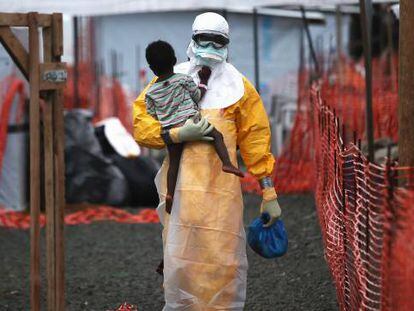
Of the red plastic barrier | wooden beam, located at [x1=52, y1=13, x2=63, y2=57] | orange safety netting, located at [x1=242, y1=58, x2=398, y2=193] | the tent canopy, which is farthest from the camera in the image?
orange safety netting, located at [x1=242, y1=58, x2=398, y2=193]

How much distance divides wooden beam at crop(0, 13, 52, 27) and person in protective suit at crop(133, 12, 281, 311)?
83 cm

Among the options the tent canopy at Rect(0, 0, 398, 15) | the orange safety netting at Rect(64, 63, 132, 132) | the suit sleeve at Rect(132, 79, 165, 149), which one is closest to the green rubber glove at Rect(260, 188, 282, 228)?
the suit sleeve at Rect(132, 79, 165, 149)

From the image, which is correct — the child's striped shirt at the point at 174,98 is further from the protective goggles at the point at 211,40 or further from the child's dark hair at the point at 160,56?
the protective goggles at the point at 211,40

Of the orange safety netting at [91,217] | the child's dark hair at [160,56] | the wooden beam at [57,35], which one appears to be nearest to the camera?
the wooden beam at [57,35]

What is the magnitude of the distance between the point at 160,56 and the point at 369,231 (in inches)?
58.5

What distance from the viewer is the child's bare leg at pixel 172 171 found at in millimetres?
5688

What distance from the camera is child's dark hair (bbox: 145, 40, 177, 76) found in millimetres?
5625

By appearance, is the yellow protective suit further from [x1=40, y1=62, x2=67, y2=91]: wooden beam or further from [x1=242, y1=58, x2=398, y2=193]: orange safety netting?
[x1=242, y1=58, x2=398, y2=193]: orange safety netting

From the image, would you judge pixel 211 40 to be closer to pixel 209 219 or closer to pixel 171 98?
pixel 171 98

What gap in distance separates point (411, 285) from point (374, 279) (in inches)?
34.4

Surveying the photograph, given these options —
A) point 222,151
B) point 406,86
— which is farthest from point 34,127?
point 406,86

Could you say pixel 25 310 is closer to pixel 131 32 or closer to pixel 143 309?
pixel 143 309

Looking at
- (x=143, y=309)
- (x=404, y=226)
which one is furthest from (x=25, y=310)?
(x=404, y=226)

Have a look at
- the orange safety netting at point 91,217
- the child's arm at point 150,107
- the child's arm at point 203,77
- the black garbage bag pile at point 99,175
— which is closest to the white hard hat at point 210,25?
the child's arm at point 203,77
